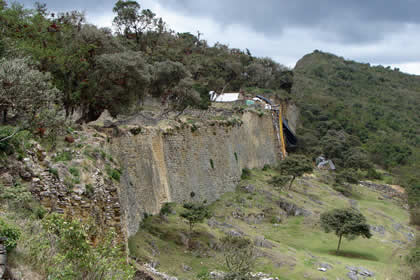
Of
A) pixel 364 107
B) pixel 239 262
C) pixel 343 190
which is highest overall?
pixel 364 107

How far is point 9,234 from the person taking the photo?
623 centimetres

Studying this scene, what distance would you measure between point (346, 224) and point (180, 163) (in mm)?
11901

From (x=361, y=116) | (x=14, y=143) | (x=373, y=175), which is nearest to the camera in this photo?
(x=14, y=143)

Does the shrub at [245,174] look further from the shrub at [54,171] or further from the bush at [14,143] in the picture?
the bush at [14,143]

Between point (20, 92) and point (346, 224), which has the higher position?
point (20, 92)

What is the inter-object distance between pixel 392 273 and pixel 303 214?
10774 mm

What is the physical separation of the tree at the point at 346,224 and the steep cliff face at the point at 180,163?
8.19 metres

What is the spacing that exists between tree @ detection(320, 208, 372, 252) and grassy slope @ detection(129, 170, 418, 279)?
3.08 ft

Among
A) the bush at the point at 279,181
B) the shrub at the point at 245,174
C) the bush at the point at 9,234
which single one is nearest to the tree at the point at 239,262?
the bush at the point at 9,234

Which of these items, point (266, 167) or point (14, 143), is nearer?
point (14, 143)

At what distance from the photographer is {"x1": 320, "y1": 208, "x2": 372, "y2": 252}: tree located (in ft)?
87.7

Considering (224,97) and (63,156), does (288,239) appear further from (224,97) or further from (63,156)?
(224,97)

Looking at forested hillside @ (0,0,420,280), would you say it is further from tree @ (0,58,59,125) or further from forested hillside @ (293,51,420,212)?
forested hillside @ (293,51,420,212)

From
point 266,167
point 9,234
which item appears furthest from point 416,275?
point 266,167
